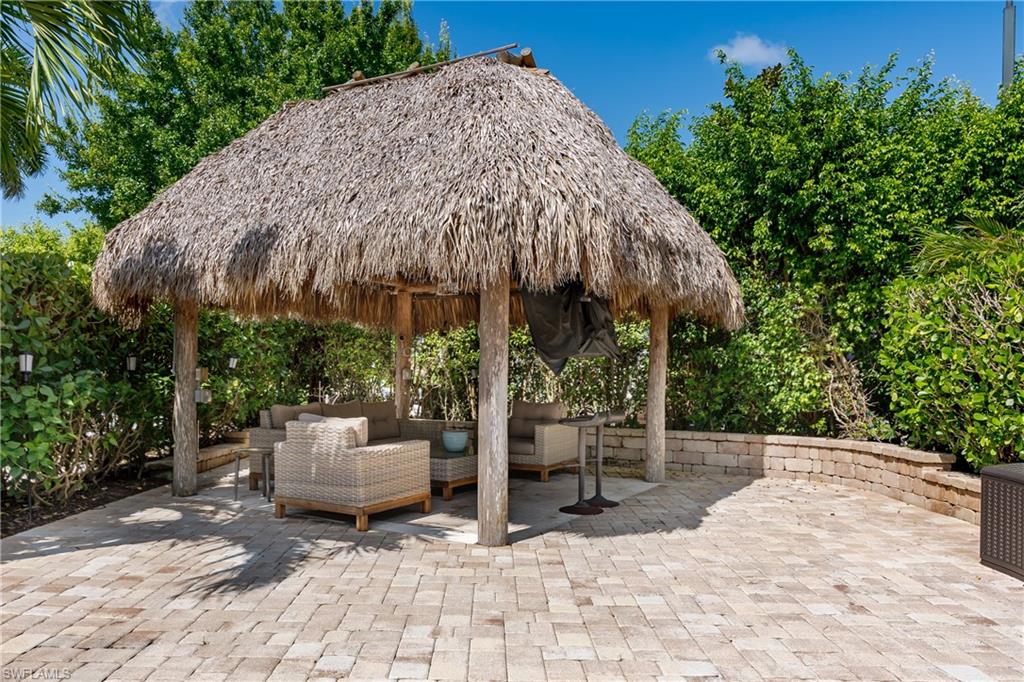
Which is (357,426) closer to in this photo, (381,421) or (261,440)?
(261,440)

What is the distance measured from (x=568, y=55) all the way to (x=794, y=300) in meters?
7.65

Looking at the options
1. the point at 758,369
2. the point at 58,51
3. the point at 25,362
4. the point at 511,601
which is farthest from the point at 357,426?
the point at 758,369

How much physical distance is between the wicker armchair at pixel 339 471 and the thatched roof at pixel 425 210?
1.23 meters

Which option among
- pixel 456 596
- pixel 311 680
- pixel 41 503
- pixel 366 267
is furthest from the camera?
pixel 41 503

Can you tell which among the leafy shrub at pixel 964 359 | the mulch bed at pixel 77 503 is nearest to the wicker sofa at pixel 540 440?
the leafy shrub at pixel 964 359

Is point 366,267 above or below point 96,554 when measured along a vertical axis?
above

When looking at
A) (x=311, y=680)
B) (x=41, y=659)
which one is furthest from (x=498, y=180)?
(x=41, y=659)

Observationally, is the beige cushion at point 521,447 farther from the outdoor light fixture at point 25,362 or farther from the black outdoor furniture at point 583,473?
the outdoor light fixture at point 25,362

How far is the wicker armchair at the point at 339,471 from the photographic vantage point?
223 inches

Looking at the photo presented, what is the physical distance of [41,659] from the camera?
10.6 feet

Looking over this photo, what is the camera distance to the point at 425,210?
5109 millimetres

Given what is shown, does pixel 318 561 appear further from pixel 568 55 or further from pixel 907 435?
pixel 568 55

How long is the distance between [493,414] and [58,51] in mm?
4018

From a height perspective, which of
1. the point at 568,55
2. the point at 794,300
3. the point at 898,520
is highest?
the point at 568,55
